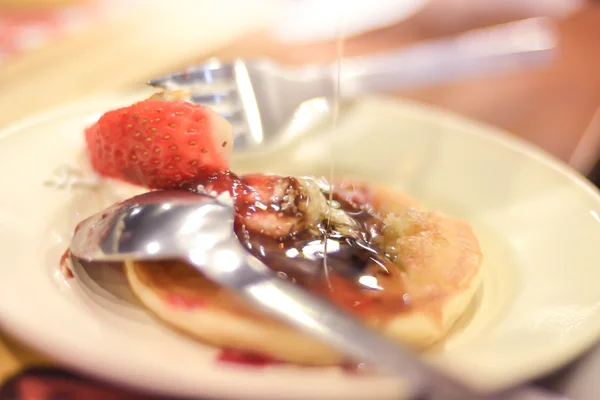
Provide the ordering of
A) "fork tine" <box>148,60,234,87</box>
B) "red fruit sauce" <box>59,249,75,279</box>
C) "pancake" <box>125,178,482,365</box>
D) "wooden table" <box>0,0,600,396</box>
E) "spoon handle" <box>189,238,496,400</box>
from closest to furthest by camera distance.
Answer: "spoon handle" <box>189,238,496,400</box>
"pancake" <box>125,178,482,365</box>
"red fruit sauce" <box>59,249,75,279</box>
"fork tine" <box>148,60,234,87</box>
"wooden table" <box>0,0,600,396</box>

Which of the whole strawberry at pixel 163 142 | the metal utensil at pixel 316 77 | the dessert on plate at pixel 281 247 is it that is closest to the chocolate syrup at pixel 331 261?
the dessert on plate at pixel 281 247

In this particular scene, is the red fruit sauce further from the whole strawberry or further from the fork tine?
the fork tine

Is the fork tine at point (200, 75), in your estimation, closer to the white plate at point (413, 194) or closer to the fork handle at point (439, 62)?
the white plate at point (413, 194)

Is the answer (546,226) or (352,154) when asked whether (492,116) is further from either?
(546,226)

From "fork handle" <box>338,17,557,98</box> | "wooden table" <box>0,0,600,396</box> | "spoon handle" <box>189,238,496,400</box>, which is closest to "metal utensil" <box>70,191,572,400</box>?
"spoon handle" <box>189,238,496,400</box>

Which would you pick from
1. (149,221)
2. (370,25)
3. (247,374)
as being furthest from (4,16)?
(247,374)

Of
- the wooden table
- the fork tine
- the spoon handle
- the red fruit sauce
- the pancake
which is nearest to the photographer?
the spoon handle
